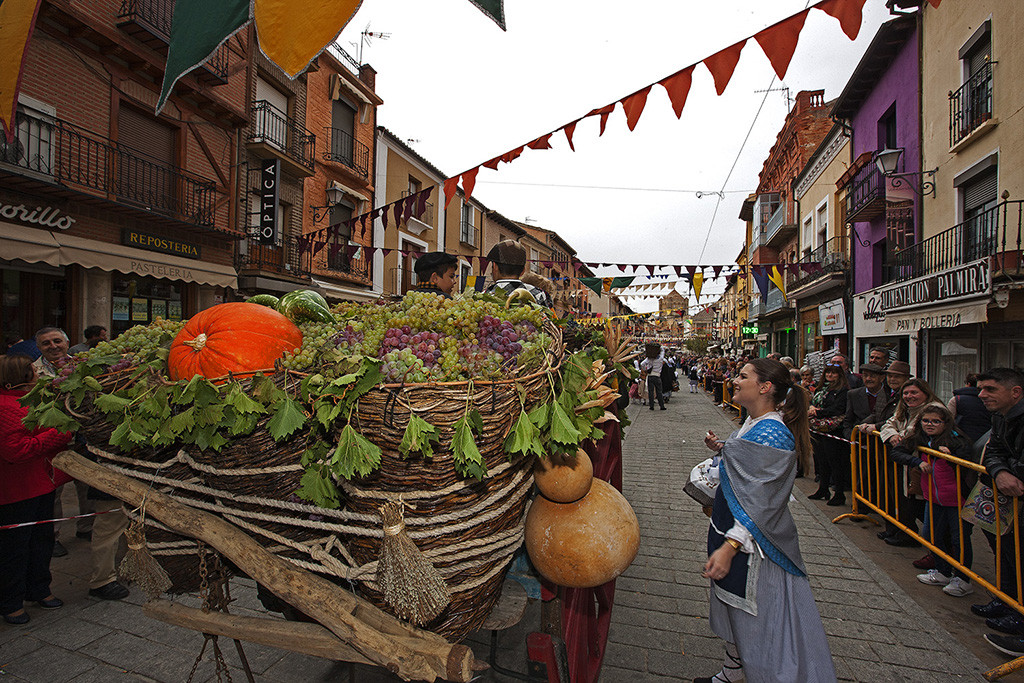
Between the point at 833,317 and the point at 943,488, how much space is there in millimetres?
14547

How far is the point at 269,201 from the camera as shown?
41.3 feet

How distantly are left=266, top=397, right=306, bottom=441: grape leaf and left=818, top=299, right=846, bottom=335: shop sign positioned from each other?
1785 centimetres

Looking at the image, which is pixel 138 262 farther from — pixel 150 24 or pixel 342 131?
pixel 342 131

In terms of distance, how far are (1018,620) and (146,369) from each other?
4.97 meters

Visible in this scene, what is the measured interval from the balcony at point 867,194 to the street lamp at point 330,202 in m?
15.1

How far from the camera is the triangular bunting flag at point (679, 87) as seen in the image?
10.8ft

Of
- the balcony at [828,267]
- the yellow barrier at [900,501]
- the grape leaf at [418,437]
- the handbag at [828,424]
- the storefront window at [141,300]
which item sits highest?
the balcony at [828,267]

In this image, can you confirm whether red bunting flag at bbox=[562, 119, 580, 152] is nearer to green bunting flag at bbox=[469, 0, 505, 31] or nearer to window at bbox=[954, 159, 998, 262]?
green bunting flag at bbox=[469, 0, 505, 31]

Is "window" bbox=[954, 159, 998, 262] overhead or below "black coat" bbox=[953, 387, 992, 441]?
overhead

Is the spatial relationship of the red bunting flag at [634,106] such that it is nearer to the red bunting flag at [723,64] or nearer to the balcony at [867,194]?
the red bunting flag at [723,64]

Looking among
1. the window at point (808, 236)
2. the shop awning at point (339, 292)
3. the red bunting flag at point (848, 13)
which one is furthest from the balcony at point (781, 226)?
the red bunting flag at point (848, 13)

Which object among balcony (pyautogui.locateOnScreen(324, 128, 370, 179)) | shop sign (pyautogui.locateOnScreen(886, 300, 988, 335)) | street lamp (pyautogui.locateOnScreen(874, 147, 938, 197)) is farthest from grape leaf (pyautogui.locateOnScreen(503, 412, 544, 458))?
balcony (pyautogui.locateOnScreen(324, 128, 370, 179))

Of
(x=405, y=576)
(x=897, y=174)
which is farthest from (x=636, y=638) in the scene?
(x=897, y=174)

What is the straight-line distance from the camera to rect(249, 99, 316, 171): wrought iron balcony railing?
42.7 ft
